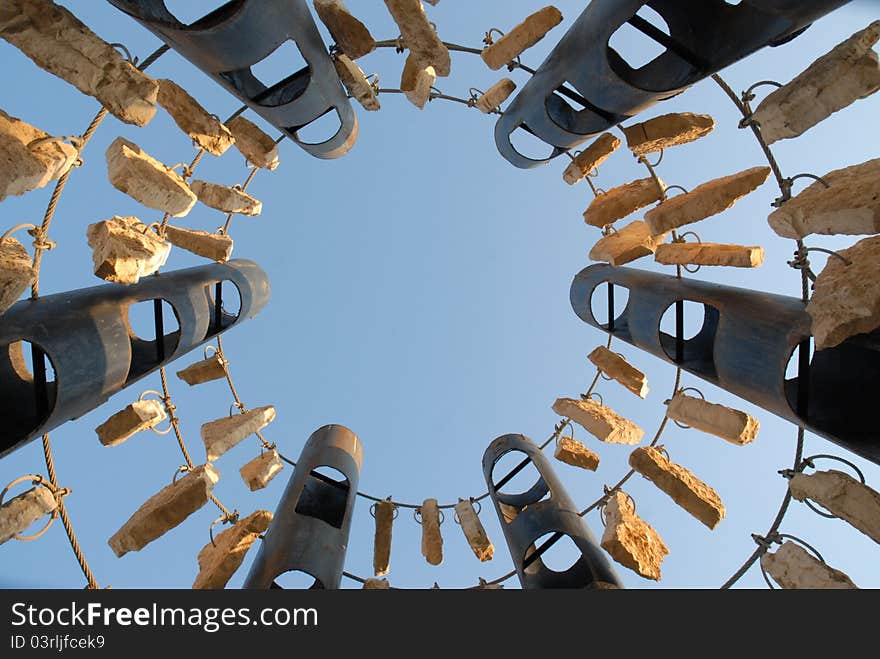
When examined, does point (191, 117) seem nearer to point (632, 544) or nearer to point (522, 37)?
point (522, 37)

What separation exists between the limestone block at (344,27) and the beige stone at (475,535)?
25.1 feet

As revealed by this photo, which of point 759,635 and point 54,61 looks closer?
point 759,635

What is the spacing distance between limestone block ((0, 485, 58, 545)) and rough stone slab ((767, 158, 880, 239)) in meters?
7.74

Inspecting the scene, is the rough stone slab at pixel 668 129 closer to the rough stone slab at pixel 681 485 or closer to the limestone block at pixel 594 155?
the limestone block at pixel 594 155

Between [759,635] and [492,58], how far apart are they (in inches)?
283

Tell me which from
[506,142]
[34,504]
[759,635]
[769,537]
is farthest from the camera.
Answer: [506,142]

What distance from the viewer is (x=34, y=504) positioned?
5.38 metres

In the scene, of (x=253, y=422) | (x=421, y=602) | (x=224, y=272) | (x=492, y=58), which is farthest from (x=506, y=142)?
(x=421, y=602)

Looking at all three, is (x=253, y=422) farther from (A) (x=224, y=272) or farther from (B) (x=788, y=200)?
(B) (x=788, y=200)

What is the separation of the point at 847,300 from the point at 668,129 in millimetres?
4108

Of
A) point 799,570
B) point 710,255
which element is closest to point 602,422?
point 710,255

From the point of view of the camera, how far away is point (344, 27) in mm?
6352

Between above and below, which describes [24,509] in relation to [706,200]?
below

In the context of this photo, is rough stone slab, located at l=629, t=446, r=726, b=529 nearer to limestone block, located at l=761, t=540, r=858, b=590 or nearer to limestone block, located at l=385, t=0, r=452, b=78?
limestone block, located at l=761, t=540, r=858, b=590
